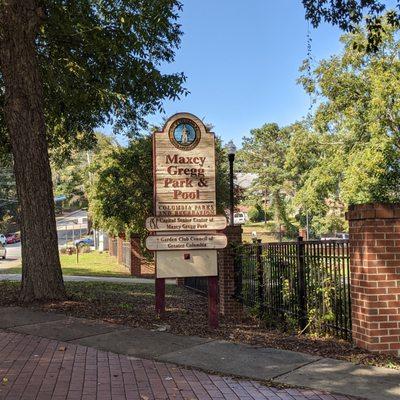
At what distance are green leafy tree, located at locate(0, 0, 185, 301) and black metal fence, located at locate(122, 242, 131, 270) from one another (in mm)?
9862

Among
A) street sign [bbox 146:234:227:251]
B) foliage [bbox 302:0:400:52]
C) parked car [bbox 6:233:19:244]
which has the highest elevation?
foliage [bbox 302:0:400:52]

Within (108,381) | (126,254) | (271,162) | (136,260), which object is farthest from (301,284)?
(271,162)

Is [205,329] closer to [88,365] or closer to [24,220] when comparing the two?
[88,365]

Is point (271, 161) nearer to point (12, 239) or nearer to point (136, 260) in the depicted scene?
point (12, 239)

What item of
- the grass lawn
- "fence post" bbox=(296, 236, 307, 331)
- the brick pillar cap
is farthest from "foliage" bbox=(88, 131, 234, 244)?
the brick pillar cap

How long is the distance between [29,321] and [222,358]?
3.43 meters

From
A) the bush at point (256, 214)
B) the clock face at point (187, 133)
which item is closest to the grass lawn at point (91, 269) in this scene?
the clock face at point (187, 133)

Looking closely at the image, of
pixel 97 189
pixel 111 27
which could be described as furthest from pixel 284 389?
pixel 97 189

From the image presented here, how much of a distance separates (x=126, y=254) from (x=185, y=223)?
67.5 feet

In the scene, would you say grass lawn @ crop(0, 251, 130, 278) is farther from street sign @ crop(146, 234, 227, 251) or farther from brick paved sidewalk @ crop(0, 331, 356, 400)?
brick paved sidewalk @ crop(0, 331, 356, 400)

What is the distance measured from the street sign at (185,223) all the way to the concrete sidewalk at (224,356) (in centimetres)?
153

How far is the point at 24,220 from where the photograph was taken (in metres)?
9.70

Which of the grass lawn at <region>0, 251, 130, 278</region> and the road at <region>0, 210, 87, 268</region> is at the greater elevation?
the road at <region>0, 210, 87, 268</region>

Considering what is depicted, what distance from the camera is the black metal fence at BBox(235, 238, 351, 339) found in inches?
279
